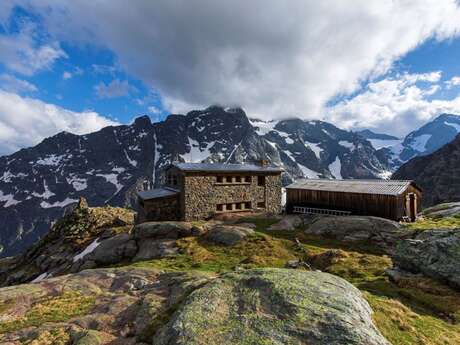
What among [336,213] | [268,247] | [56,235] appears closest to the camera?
[268,247]

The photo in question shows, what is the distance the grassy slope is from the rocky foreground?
6 centimetres

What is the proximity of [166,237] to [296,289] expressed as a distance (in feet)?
78.6

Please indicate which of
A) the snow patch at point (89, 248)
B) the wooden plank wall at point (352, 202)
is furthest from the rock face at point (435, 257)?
the snow patch at point (89, 248)

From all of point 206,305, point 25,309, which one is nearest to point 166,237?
point 25,309

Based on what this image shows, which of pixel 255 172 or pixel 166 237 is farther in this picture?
pixel 255 172

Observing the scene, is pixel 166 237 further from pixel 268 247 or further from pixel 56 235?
pixel 56 235

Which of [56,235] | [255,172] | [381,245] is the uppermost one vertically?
[255,172]

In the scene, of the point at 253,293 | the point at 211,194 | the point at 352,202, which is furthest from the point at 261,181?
the point at 253,293

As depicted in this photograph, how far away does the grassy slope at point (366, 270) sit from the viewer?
9555 millimetres

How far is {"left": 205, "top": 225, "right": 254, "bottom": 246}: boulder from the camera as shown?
27844 mm

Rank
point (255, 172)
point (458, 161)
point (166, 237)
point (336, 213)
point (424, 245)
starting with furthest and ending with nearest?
1. point (458, 161)
2. point (255, 172)
3. point (336, 213)
4. point (166, 237)
5. point (424, 245)

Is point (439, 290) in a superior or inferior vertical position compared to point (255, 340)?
inferior

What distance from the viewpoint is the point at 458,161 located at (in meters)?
152

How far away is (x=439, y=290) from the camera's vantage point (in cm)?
1365
